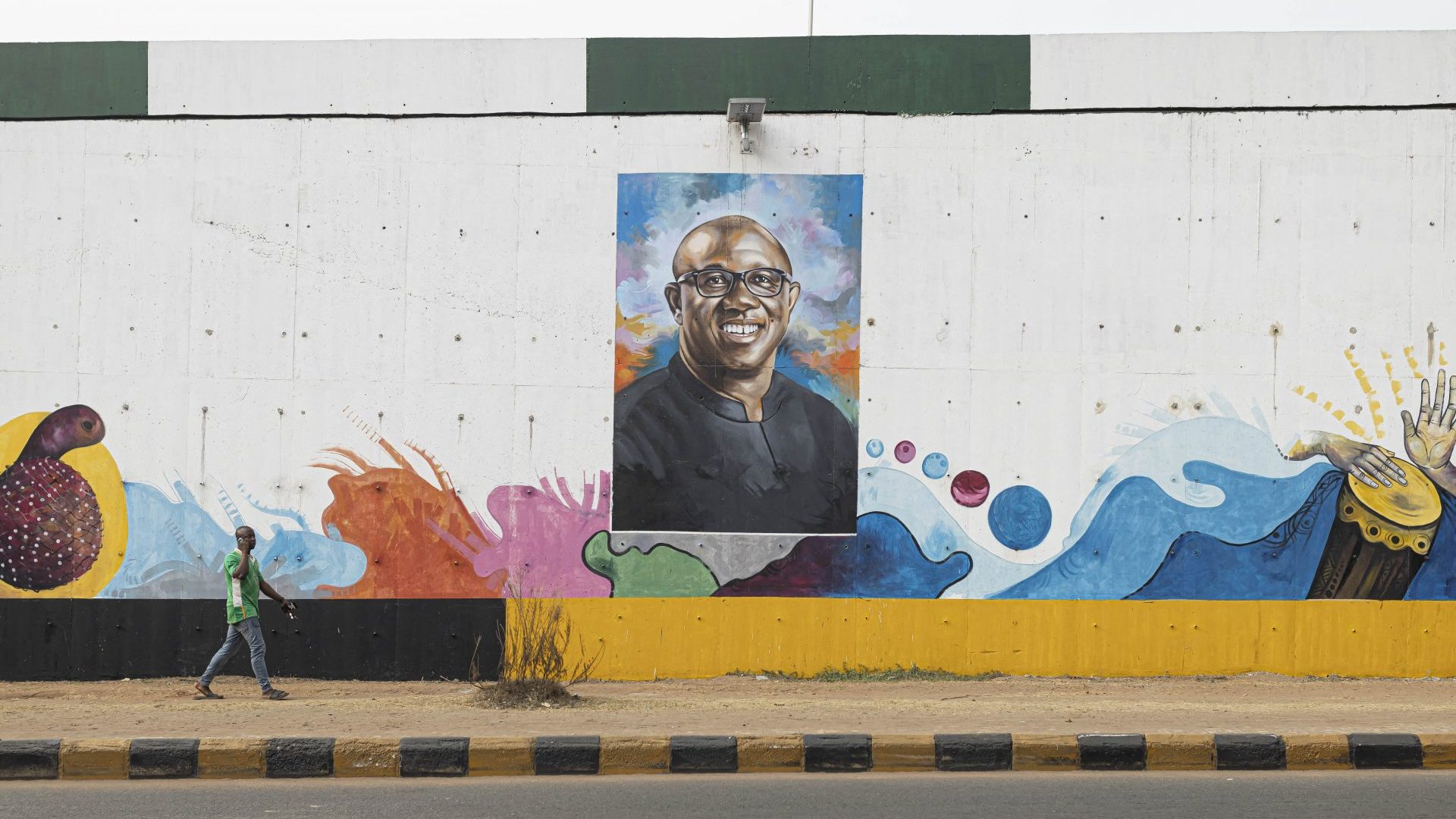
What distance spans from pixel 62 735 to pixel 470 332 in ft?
14.9

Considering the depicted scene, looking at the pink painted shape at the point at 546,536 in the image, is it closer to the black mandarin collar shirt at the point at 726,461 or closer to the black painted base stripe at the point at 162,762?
the black mandarin collar shirt at the point at 726,461

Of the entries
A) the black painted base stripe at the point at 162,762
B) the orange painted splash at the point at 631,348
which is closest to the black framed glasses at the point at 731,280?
the orange painted splash at the point at 631,348

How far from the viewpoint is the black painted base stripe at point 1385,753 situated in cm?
818

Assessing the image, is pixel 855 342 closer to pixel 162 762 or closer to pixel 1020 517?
pixel 1020 517

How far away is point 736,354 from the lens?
11508 millimetres

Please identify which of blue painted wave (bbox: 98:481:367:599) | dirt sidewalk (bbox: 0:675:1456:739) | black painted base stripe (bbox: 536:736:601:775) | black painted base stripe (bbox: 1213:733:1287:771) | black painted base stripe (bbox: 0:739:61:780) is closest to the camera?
black painted base stripe (bbox: 0:739:61:780)

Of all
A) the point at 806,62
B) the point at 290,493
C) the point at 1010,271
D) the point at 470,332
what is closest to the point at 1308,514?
the point at 1010,271

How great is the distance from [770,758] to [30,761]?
4.41 metres

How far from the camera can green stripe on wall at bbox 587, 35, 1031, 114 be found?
1153 cm

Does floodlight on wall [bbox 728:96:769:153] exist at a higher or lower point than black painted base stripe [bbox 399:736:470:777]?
higher

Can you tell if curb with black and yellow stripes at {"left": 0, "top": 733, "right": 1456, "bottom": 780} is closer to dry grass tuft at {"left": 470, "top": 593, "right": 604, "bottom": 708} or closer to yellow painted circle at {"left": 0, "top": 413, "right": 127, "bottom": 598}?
dry grass tuft at {"left": 470, "top": 593, "right": 604, "bottom": 708}

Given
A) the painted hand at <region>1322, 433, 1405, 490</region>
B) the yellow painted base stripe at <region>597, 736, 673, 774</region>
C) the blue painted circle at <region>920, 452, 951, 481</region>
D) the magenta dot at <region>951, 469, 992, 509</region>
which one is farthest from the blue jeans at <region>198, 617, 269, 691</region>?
the painted hand at <region>1322, 433, 1405, 490</region>

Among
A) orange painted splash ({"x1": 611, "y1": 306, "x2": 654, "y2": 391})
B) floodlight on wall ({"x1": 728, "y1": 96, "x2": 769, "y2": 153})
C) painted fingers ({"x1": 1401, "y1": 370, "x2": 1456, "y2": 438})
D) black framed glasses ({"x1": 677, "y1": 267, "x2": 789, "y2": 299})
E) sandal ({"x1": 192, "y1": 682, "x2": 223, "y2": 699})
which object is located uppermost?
floodlight on wall ({"x1": 728, "y1": 96, "x2": 769, "y2": 153})

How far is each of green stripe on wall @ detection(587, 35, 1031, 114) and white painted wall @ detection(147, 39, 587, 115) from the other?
43 centimetres
